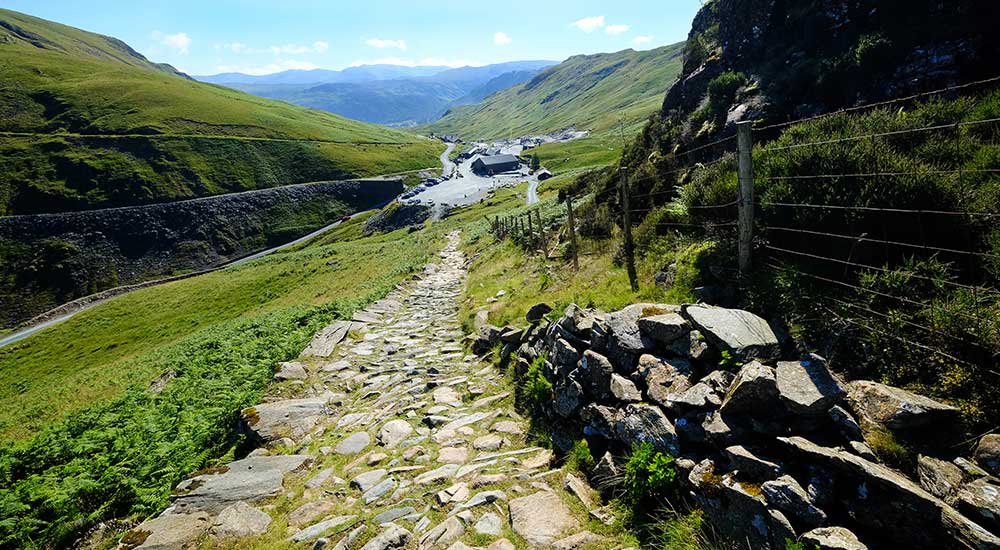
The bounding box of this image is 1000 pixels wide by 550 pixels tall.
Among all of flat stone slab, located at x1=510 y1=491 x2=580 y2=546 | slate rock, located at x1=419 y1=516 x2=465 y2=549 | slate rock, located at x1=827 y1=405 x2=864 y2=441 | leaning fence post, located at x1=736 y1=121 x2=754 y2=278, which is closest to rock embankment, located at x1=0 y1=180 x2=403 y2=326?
slate rock, located at x1=419 y1=516 x2=465 y2=549

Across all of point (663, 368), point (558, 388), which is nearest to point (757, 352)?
point (663, 368)

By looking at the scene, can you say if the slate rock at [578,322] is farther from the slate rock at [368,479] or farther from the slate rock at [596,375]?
the slate rock at [368,479]

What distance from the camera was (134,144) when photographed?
4941 inches

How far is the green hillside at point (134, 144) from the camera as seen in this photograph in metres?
109

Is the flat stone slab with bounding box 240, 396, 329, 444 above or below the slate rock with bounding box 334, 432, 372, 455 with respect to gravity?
above

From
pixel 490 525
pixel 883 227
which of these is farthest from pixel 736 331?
pixel 490 525

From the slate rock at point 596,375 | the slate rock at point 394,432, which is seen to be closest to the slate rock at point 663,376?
the slate rock at point 596,375

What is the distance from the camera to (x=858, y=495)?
4.08 metres

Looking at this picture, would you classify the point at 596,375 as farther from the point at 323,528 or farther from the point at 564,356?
the point at 323,528

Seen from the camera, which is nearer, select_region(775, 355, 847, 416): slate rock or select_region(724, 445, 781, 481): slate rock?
select_region(724, 445, 781, 481): slate rock

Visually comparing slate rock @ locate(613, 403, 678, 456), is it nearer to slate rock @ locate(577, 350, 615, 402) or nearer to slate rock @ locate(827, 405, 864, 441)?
slate rock @ locate(577, 350, 615, 402)

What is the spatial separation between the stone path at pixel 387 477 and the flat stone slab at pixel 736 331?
2.98 metres

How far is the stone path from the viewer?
595 cm

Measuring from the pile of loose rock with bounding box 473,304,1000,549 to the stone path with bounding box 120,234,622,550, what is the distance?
107cm
